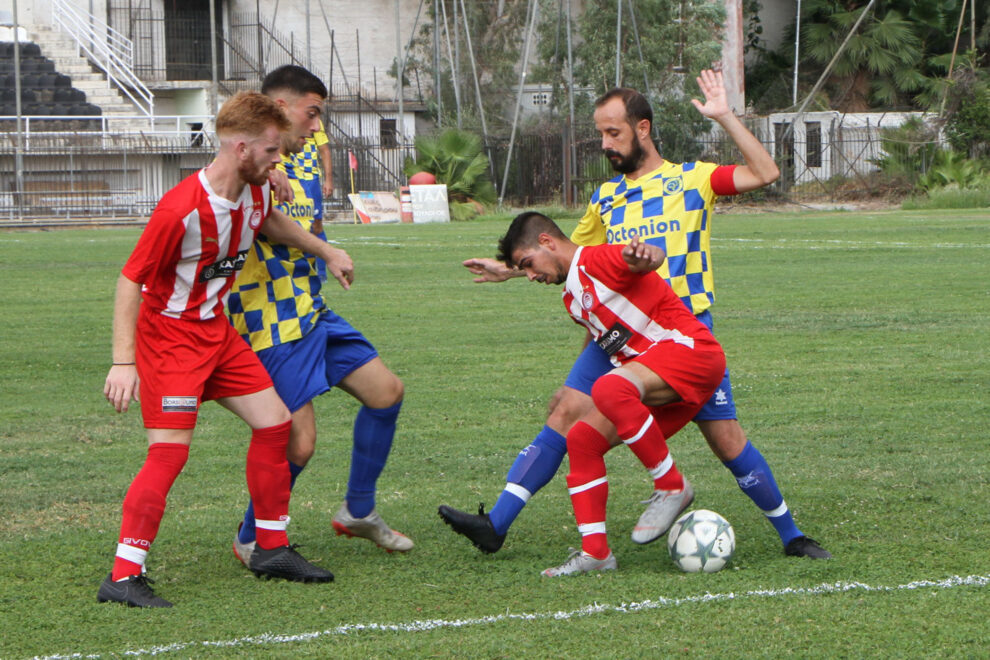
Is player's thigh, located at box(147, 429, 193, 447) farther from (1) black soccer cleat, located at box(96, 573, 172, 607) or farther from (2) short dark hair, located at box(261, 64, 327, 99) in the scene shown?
(2) short dark hair, located at box(261, 64, 327, 99)

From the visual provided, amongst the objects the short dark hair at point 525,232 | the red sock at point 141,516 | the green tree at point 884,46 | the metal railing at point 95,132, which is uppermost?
the green tree at point 884,46

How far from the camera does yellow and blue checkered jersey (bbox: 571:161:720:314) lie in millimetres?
5000

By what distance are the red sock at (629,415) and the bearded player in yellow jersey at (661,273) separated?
0.25 m

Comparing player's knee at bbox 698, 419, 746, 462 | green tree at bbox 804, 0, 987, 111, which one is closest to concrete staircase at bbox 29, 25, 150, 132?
green tree at bbox 804, 0, 987, 111

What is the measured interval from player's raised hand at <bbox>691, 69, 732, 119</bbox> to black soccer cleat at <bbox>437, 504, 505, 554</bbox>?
6.02 feet

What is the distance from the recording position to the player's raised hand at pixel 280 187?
4879mm

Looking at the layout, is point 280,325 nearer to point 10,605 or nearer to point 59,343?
point 10,605

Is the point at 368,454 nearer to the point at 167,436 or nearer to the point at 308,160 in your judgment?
the point at 167,436

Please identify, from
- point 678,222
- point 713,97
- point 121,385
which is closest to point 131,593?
point 121,385

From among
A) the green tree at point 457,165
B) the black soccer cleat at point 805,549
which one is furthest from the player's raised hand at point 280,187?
the green tree at point 457,165

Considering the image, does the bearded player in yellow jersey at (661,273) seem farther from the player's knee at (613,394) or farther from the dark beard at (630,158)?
the player's knee at (613,394)

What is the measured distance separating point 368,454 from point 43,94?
34702mm

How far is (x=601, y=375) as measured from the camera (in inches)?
195

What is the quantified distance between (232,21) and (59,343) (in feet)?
113
